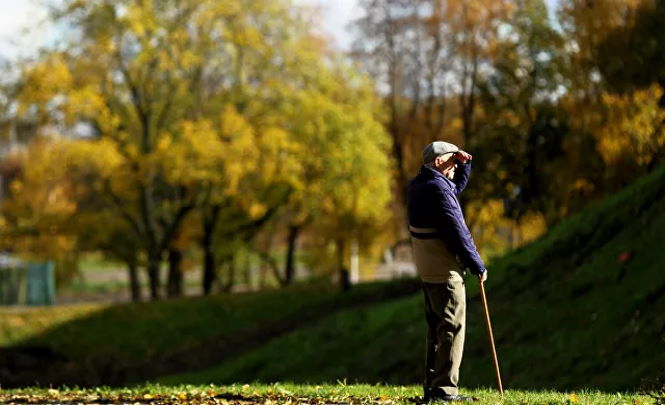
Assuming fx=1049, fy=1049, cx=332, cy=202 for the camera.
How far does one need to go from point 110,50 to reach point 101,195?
6.17 metres

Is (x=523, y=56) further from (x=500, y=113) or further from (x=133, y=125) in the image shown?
(x=133, y=125)

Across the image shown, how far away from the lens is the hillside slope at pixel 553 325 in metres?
18.4

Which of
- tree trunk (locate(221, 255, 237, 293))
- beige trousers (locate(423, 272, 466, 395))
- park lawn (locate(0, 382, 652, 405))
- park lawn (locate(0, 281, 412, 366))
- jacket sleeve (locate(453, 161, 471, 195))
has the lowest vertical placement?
park lawn (locate(0, 281, 412, 366))

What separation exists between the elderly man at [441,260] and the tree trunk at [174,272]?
102 feet

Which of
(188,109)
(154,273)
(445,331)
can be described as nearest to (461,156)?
(445,331)

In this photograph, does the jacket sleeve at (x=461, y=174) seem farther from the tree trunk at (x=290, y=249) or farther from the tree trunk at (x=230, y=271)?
the tree trunk at (x=290, y=249)

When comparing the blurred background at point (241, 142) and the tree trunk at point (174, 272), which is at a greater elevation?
the blurred background at point (241, 142)

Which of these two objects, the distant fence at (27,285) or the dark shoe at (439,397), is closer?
the dark shoe at (439,397)

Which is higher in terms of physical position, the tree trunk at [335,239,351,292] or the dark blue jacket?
the dark blue jacket

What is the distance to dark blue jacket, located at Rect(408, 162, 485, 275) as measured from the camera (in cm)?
961

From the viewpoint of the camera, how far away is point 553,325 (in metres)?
21.1

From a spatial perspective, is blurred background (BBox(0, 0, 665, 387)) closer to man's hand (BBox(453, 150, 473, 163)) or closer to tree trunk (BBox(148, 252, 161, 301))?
tree trunk (BBox(148, 252, 161, 301))

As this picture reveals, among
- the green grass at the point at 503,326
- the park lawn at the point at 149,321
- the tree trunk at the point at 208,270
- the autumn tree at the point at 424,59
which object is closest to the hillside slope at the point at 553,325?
the green grass at the point at 503,326

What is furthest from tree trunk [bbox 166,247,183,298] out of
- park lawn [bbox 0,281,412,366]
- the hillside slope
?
the hillside slope
